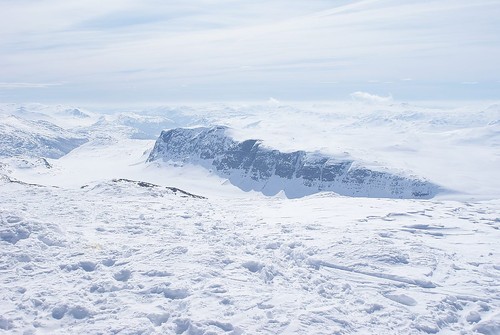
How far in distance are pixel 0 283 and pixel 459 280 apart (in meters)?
18.7

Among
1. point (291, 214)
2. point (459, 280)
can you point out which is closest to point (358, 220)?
point (291, 214)

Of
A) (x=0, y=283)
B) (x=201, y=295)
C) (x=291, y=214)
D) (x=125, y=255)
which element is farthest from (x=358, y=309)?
(x=291, y=214)

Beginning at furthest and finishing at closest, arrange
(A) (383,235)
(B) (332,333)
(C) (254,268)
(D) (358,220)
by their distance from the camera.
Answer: (D) (358,220)
(A) (383,235)
(C) (254,268)
(B) (332,333)

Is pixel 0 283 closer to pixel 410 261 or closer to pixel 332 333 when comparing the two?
pixel 332 333

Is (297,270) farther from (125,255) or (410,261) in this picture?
(125,255)

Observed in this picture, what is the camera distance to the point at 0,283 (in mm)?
19438

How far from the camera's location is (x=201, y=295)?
61.8ft

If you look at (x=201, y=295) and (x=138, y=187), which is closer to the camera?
(x=201, y=295)

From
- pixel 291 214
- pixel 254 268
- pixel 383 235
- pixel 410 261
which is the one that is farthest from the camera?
pixel 291 214

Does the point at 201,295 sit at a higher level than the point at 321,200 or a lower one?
higher

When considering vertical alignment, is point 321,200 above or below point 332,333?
below

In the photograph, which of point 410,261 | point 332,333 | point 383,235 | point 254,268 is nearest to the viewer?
point 332,333

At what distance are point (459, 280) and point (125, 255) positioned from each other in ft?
48.0

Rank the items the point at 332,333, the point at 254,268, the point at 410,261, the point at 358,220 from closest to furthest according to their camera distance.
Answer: the point at 332,333
the point at 254,268
the point at 410,261
the point at 358,220
